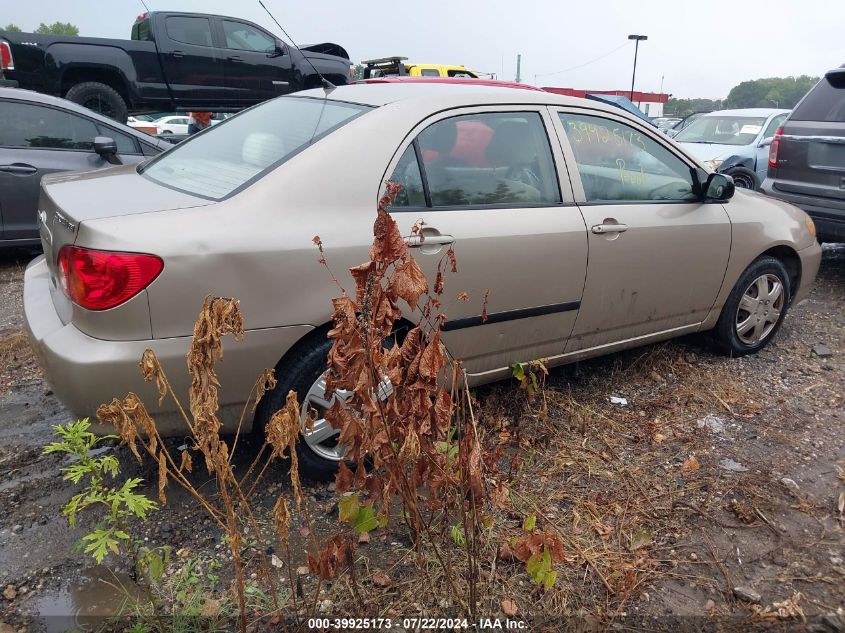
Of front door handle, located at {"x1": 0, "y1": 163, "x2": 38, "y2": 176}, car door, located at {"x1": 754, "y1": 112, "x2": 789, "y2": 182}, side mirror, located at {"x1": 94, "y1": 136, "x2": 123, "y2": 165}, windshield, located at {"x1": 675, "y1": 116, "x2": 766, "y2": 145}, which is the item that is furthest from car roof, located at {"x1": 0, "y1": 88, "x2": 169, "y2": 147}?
windshield, located at {"x1": 675, "y1": 116, "x2": 766, "y2": 145}

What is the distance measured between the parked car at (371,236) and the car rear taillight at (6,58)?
23.3ft

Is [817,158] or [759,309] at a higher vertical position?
[817,158]

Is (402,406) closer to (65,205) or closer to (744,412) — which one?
(65,205)

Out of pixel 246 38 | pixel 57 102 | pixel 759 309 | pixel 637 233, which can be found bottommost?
pixel 759 309

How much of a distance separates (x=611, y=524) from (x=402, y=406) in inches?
46.9

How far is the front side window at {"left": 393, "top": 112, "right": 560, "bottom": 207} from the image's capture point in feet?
9.55

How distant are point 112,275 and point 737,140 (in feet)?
33.1

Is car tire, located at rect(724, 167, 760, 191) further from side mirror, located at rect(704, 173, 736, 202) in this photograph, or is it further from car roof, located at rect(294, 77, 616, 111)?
car roof, located at rect(294, 77, 616, 111)

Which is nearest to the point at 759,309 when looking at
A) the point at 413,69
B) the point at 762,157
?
the point at 762,157

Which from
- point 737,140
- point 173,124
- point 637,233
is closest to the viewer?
point 637,233

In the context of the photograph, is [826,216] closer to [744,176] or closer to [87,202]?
[744,176]

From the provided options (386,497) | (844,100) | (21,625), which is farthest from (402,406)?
(844,100)

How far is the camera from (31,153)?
5625 mm

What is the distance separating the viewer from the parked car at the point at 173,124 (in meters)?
28.7
